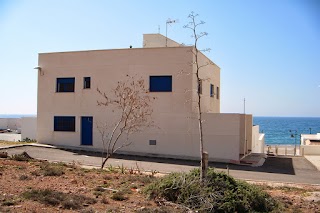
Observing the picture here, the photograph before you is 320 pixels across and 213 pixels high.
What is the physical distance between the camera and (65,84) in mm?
26062

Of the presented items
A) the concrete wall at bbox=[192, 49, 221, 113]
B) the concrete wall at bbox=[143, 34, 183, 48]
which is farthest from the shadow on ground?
the concrete wall at bbox=[143, 34, 183, 48]

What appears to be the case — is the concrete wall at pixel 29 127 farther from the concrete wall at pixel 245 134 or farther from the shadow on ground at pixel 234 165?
the concrete wall at pixel 245 134

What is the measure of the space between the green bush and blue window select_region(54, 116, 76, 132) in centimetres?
1698

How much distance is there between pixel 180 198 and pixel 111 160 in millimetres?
12759

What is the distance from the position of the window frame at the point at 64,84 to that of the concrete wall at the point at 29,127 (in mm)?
7230

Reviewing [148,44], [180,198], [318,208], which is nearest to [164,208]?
[180,198]

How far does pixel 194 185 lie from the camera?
913 centimetres

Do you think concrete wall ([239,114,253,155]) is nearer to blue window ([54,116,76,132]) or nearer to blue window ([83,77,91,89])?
blue window ([83,77,91,89])

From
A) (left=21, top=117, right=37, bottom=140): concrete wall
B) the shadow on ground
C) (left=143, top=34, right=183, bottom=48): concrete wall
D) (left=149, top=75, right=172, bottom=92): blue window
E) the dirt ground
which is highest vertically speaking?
(left=143, top=34, right=183, bottom=48): concrete wall

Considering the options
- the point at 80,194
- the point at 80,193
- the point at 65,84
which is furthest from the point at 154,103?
the point at 80,194

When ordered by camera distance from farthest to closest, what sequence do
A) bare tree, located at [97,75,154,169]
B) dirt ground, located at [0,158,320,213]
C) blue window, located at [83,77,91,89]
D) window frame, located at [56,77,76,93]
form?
window frame, located at [56,77,76,93] → blue window, located at [83,77,91,89] → bare tree, located at [97,75,154,169] → dirt ground, located at [0,158,320,213]

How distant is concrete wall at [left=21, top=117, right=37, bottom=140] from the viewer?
3174 centimetres

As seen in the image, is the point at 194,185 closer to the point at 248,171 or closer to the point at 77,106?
the point at 248,171

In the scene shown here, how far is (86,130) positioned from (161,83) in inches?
264
